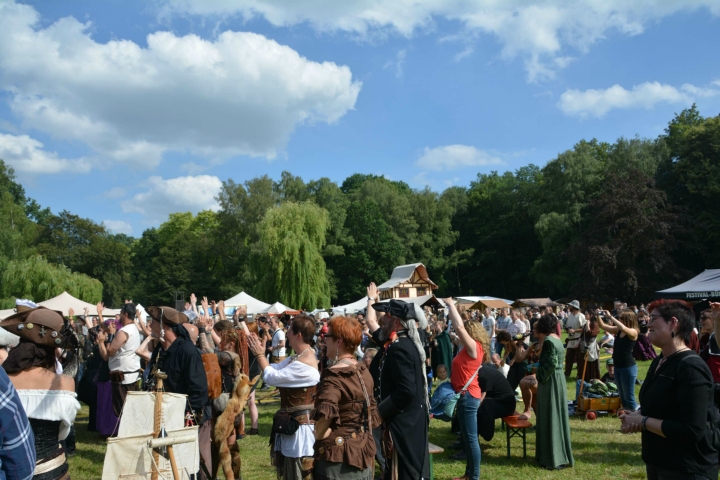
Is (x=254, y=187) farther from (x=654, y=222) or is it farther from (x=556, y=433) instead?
(x=556, y=433)

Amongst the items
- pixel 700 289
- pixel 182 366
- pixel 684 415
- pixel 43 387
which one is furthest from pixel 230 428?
pixel 700 289

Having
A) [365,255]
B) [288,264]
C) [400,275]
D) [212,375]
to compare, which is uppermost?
[365,255]

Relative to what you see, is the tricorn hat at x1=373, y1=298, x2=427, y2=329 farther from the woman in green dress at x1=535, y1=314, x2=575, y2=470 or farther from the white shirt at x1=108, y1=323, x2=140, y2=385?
the white shirt at x1=108, y1=323, x2=140, y2=385

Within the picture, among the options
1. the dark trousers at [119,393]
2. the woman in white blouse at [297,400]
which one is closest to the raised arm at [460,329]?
the woman in white blouse at [297,400]

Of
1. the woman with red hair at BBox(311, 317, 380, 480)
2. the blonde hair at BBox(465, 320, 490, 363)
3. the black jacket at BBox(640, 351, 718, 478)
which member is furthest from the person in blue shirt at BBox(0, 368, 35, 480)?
the blonde hair at BBox(465, 320, 490, 363)

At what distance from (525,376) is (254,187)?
4811cm

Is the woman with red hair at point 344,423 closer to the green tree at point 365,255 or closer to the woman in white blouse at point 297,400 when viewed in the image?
the woman in white blouse at point 297,400

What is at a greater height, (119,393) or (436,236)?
(436,236)

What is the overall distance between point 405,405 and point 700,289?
2072 centimetres

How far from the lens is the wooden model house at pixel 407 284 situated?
50531 millimetres

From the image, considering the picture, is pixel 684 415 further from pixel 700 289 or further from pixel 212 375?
pixel 700 289

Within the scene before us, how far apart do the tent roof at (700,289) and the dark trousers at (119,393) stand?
19792 millimetres

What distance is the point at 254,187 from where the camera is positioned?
54.6 m

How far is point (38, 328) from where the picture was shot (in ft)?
10.9
